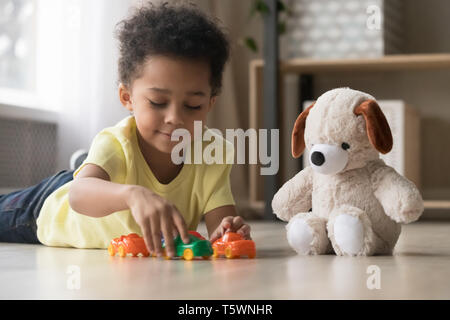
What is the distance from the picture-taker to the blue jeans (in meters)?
1.33

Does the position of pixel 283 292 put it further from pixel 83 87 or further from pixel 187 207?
pixel 83 87

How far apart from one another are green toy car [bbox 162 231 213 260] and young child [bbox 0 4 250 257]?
0.06 metres

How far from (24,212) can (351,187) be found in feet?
2.11

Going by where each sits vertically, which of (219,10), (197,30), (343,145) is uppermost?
(219,10)

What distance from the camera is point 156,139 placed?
1.13m

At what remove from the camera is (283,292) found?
2.27 ft

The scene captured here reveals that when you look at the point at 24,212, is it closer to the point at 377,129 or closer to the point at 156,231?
the point at 156,231

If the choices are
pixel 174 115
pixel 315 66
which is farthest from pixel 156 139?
pixel 315 66

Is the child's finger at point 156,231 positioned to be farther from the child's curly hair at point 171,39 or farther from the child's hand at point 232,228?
the child's curly hair at point 171,39

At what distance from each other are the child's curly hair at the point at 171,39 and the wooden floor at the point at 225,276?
31cm

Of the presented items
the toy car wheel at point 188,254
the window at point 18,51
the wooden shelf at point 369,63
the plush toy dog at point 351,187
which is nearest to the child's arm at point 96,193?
the toy car wheel at point 188,254
